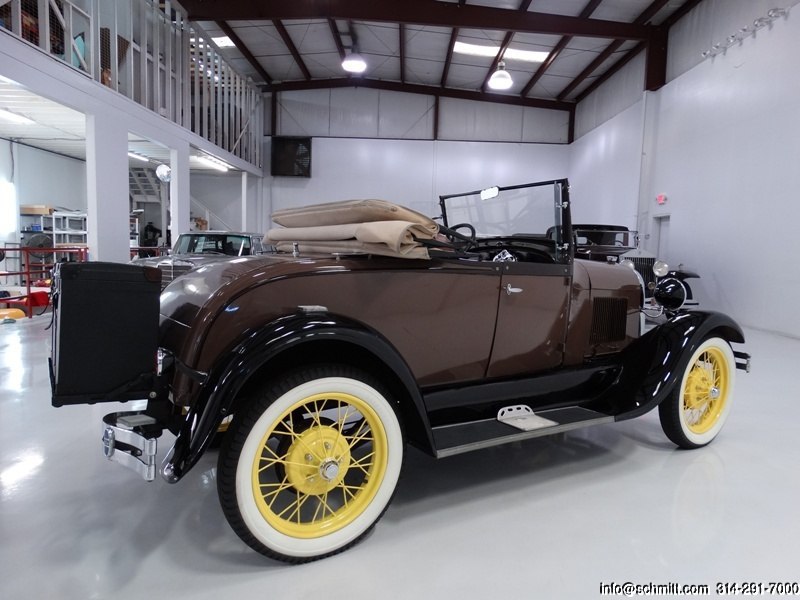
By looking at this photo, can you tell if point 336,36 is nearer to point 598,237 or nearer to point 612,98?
point 612,98

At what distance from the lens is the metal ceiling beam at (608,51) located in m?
9.73

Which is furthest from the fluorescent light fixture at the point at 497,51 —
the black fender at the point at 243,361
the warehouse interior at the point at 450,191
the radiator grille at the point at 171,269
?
the black fender at the point at 243,361

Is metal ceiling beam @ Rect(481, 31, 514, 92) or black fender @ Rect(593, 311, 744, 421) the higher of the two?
metal ceiling beam @ Rect(481, 31, 514, 92)

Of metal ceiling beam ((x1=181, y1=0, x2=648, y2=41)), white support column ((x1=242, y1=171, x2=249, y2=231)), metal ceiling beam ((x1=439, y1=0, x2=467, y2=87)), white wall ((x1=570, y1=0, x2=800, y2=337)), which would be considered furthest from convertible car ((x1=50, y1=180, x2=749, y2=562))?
white support column ((x1=242, y1=171, x2=249, y2=231))

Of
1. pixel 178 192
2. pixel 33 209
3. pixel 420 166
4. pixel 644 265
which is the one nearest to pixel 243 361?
pixel 644 265

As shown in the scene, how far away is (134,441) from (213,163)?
13.4 m

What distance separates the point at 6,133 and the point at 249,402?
44.9 feet

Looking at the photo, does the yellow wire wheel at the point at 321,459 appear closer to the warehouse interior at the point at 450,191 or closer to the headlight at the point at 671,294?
the warehouse interior at the point at 450,191

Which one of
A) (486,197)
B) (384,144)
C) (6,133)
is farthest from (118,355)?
(384,144)

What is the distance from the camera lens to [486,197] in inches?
122

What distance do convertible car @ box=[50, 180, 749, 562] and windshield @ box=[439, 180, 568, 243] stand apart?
0.7 inches

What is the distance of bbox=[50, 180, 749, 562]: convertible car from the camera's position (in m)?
1.67

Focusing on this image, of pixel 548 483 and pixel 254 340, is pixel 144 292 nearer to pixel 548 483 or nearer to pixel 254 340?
pixel 254 340

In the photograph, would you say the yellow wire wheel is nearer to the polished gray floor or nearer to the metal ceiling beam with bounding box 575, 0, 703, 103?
the polished gray floor
